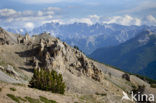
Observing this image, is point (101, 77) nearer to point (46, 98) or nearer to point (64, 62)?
point (64, 62)

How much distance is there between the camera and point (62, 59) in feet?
383

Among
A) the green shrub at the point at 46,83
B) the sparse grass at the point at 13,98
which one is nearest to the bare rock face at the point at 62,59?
the green shrub at the point at 46,83

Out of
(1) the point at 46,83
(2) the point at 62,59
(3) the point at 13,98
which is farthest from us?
(2) the point at 62,59

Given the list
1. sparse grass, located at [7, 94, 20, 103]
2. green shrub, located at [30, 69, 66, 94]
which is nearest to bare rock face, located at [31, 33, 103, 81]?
green shrub, located at [30, 69, 66, 94]

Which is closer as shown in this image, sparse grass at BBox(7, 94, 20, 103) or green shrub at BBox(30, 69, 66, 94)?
sparse grass at BBox(7, 94, 20, 103)

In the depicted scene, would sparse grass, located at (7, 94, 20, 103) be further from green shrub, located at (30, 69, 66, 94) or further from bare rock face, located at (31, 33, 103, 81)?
bare rock face, located at (31, 33, 103, 81)

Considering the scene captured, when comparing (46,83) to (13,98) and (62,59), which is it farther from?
(62,59)

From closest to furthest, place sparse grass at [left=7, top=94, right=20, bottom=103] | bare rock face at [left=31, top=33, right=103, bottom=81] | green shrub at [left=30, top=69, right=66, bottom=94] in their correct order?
sparse grass at [left=7, top=94, right=20, bottom=103] < green shrub at [left=30, top=69, right=66, bottom=94] < bare rock face at [left=31, top=33, right=103, bottom=81]

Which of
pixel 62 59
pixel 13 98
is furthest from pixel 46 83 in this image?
pixel 62 59

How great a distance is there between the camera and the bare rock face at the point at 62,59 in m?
108

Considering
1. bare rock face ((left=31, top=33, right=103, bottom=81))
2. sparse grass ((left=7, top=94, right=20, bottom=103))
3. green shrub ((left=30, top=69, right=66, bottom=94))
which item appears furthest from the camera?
bare rock face ((left=31, top=33, right=103, bottom=81))

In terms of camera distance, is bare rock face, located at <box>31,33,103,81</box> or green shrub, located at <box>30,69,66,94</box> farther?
bare rock face, located at <box>31,33,103,81</box>

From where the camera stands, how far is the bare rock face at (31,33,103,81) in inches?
4256

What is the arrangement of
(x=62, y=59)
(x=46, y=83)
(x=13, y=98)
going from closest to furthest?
(x=13, y=98), (x=46, y=83), (x=62, y=59)
